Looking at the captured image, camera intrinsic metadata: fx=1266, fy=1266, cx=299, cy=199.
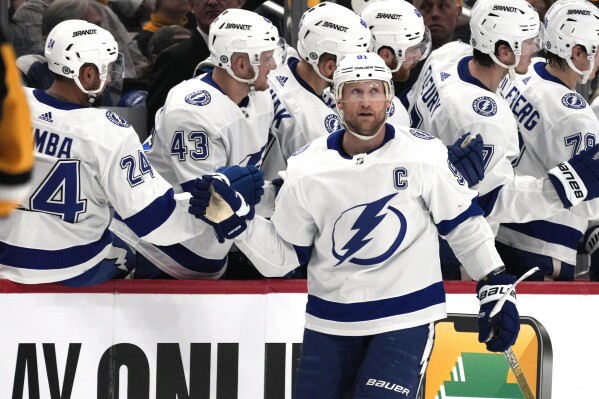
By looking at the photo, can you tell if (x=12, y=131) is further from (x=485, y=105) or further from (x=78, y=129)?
(x=485, y=105)

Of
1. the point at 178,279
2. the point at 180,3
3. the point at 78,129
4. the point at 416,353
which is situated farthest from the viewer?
the point at 180,3

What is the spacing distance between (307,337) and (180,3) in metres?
2.25

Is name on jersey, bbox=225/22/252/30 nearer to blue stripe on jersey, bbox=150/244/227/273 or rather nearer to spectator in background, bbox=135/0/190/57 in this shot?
blue stripe on jersey, bbox=150/244/227/273

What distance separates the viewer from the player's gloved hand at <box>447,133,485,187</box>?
14.4ft

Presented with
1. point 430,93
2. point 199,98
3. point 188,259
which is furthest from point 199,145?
point 430,93

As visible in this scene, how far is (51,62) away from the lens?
4.38m

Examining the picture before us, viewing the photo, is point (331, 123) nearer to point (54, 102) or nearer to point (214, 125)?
point (214, 125)

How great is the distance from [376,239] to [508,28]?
1.30 m

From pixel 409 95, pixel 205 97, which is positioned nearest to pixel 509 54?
pixel 409 95

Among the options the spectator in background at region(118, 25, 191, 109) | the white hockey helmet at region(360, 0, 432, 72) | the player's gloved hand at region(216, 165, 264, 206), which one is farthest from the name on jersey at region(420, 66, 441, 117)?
the spectator in background at region(118, 25, 191, 109)

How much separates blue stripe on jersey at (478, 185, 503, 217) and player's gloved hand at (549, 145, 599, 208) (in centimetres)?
22

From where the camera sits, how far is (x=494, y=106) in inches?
186

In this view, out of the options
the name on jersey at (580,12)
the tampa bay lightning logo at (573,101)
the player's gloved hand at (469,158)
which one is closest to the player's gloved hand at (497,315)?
the player's gloved hand at (469,158)

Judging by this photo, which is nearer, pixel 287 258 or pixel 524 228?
pixel 287 258
